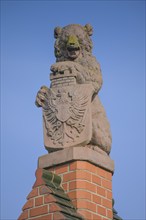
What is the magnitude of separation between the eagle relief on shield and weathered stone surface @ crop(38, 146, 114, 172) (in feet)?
0.27

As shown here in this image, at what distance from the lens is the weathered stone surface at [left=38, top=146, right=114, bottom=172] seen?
6.41 meters

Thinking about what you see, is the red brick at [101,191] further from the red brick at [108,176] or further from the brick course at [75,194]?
the red brick at [108,176]

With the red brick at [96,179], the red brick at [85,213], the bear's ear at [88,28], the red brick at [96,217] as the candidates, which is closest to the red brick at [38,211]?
the red brick at [85,213]

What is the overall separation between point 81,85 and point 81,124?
497 millimetres

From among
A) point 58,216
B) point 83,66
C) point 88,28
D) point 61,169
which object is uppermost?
point 88,28

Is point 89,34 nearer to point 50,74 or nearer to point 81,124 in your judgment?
point 50,74

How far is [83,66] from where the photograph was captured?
7.16m

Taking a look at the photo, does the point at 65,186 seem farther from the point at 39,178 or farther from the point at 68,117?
the point at 68,117

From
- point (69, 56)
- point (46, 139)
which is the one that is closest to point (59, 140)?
point (46, 139)

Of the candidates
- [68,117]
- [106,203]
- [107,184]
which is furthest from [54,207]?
[68,117]

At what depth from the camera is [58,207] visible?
19.3ft

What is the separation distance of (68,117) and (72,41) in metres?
1.21

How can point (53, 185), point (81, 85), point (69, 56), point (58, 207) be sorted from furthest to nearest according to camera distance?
point (69, 56)
point (81, 85)
point (53, 185)
point (58, 207)

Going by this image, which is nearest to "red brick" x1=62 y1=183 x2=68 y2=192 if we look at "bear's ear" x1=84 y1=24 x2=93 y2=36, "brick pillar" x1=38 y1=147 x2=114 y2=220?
"brick pillar" x1=38 y1=147 x2=114 y2=220
